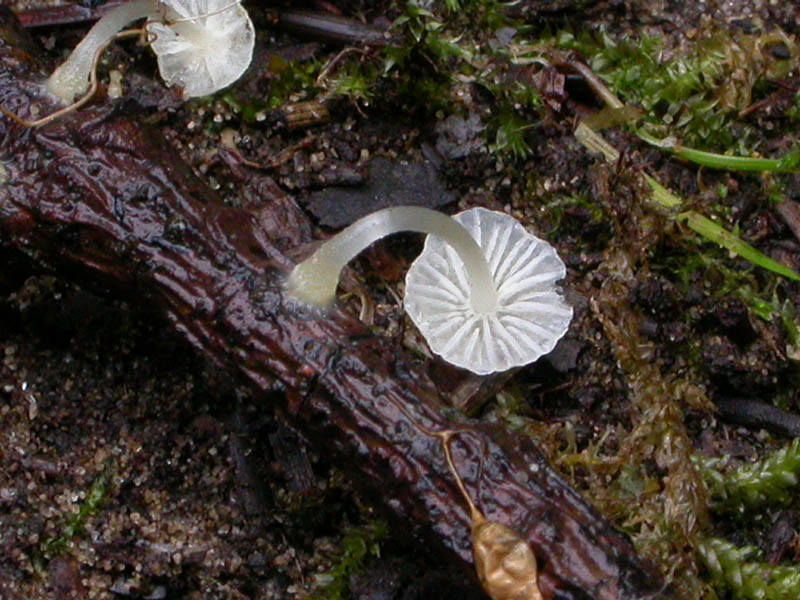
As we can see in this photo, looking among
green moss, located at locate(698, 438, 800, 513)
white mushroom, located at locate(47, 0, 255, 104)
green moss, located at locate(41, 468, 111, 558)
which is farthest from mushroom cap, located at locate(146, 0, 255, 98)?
green moss, located at locate(698, 438, 800, 513)

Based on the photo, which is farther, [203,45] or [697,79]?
[697,79]

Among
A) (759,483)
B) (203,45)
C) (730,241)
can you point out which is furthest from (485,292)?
(203,45)

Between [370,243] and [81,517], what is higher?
[370,243]

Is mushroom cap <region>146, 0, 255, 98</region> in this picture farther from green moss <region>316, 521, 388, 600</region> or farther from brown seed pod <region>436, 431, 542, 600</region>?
brown seed pod <region>436, 431, 542, 600</region>

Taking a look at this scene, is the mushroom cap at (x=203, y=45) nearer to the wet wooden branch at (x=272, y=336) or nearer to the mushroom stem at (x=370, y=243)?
the wet wooden branch at (x=272, y=336)

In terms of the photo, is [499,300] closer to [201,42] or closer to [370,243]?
[370,243]

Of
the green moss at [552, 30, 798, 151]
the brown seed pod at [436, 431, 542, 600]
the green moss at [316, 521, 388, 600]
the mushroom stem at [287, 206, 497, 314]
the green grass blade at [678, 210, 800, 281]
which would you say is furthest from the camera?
the green moss at [552, 30, 798, 151]

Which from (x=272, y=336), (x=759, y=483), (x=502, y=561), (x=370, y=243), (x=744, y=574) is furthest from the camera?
(x=759, y=483)

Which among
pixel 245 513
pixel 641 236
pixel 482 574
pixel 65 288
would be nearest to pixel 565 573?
pixel 482 574
